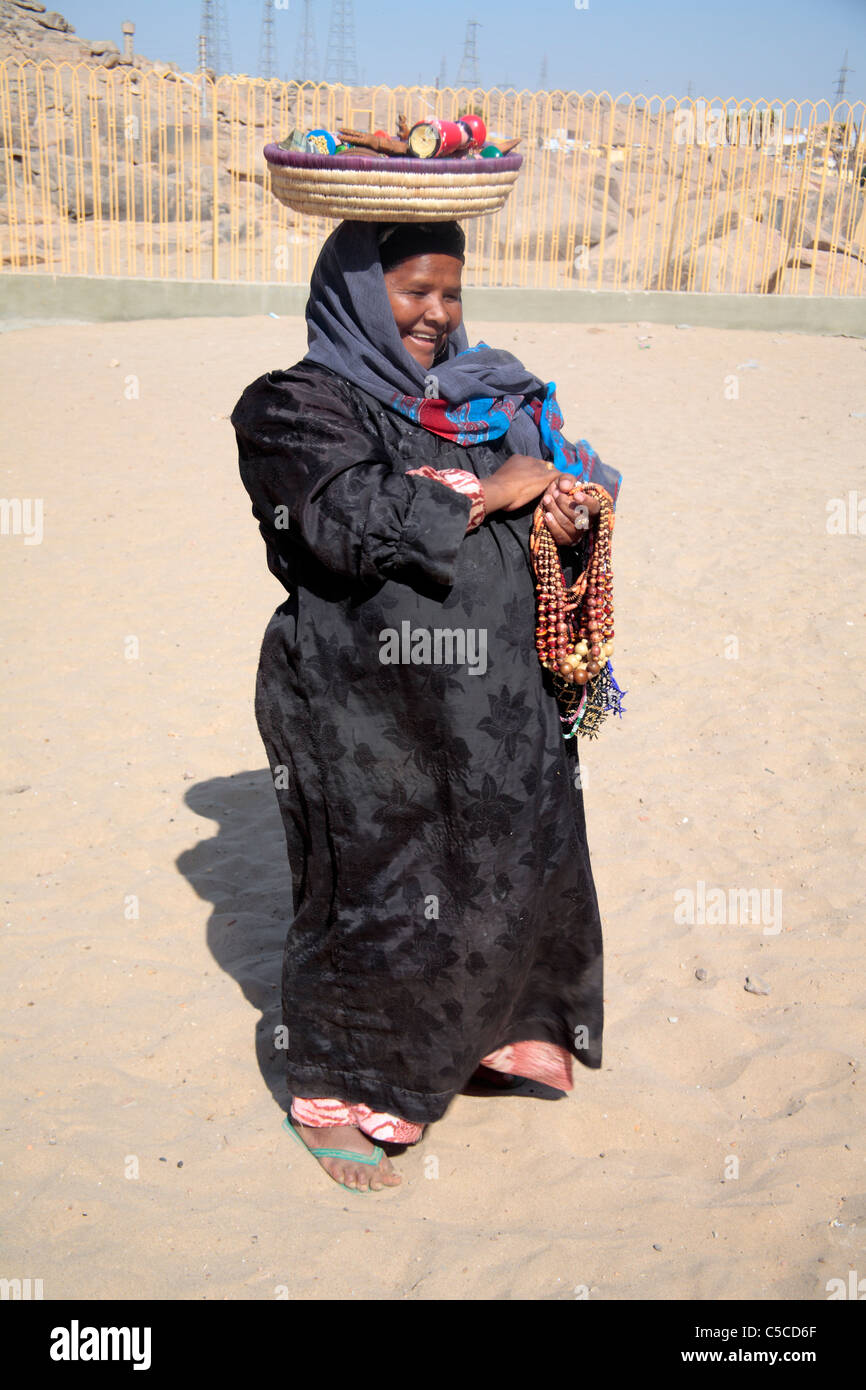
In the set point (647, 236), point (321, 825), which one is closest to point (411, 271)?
point (321, 825)

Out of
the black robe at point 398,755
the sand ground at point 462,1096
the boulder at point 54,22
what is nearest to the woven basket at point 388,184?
the black robe at point 398,755

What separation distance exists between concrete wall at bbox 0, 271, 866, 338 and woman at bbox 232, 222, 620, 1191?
1101 cm

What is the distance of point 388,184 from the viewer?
2.18m

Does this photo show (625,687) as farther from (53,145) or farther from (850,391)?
(53,145)

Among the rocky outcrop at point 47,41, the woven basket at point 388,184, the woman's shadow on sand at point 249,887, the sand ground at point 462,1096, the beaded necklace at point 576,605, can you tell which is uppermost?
the rocky outcrop at point 47,41

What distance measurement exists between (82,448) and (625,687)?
5161mm

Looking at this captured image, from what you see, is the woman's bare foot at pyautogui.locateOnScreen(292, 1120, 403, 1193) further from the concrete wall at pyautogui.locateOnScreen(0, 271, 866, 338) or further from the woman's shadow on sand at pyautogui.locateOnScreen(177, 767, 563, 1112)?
the concrete wall at pyautogui.locateOnScreen(0, 271, 866, 338)

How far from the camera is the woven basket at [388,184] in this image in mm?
2166

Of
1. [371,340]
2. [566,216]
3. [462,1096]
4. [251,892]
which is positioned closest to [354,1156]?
[462,1096]

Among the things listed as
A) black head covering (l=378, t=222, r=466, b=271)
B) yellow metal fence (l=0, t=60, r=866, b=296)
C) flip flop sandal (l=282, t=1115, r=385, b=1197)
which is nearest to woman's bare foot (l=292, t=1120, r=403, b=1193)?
flip flop sandal (l=282, t=1115, r=385, b=1197)

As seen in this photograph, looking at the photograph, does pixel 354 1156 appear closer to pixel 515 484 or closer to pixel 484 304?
pixel 515 484

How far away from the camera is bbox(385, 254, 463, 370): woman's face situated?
2326 mm

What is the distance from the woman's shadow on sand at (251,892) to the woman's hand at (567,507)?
5.01 ft

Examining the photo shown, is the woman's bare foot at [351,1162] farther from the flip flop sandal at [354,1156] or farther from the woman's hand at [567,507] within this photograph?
the woman's hand at [567,507]
